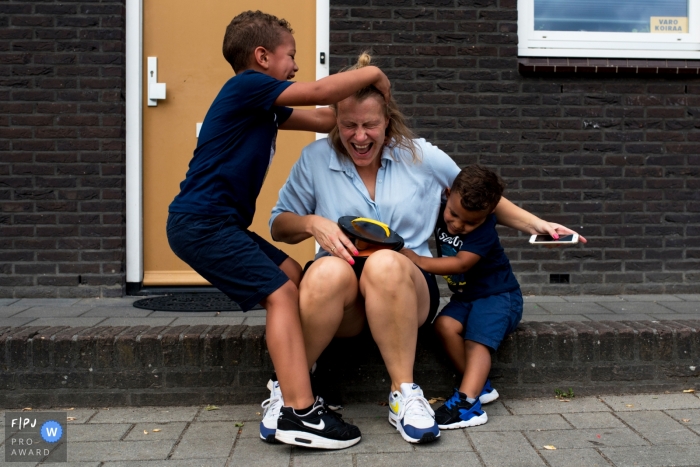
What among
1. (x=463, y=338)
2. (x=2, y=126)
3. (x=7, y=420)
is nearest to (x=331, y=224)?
A: (x=463, y=338)

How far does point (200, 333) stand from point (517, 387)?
1415mm

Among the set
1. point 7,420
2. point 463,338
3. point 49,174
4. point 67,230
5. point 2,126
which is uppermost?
point 2,126

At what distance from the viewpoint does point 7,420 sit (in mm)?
2980

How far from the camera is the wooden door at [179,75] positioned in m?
4.96

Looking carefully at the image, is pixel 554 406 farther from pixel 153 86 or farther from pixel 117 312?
pixel 153 86

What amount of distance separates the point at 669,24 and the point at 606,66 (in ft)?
2.34

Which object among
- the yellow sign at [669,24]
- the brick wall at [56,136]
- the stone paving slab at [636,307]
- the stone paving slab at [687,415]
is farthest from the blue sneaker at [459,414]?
the yellow sign at [669,24]

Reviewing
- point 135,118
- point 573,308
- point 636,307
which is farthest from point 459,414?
point 135,118

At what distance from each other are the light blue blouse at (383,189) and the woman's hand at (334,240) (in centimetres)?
24

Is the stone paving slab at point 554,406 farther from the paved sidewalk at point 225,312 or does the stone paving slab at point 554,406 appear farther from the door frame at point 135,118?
the door frame at point 135,118

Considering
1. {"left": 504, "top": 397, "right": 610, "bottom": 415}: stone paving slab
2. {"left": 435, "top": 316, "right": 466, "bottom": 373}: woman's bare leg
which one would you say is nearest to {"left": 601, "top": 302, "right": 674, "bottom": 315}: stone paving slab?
{"left": 504, "top": 397, "right": 610, "bottom": 415}: stone paving slab

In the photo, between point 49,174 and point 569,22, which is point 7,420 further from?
point 569,22

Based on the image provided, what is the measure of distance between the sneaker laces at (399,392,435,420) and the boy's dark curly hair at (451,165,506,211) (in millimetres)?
777

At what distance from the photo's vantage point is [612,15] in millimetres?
5164
